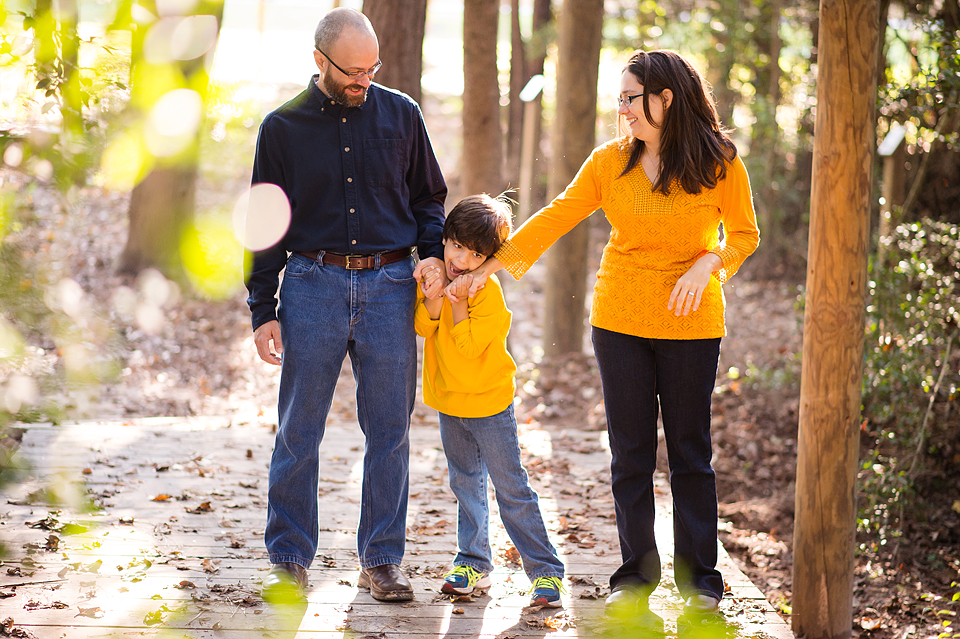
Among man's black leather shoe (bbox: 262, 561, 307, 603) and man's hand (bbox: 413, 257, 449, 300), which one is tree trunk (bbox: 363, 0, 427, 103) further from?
man's black leather shoe (bbox: 262, 561, 307, 603)

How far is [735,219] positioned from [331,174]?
146 centimetres

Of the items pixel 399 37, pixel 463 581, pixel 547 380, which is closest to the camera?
pixel 463 581

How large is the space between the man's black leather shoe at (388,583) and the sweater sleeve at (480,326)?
916mm

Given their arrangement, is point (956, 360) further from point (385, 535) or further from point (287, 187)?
point (287, 187)

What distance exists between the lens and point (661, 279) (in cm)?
293

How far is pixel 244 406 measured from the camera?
26.3 feet

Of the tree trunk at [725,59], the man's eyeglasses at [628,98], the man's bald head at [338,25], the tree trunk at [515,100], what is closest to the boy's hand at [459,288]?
the man's eyeglasses at [628,98]

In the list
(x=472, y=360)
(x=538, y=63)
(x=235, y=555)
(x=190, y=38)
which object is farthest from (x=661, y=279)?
(x=538, y=63)

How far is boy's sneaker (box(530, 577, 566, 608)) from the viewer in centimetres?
315

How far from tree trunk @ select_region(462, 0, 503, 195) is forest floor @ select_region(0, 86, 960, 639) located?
6.95ft

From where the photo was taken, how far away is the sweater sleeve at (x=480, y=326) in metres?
2.96

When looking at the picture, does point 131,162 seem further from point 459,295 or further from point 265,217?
point 459,295

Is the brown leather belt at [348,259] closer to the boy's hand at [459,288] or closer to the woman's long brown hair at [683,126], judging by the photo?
the boy's hand at [459,288]

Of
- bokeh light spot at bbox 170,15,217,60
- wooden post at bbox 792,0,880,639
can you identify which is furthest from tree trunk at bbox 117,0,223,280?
wooden post at bbox 792,0,880,639
